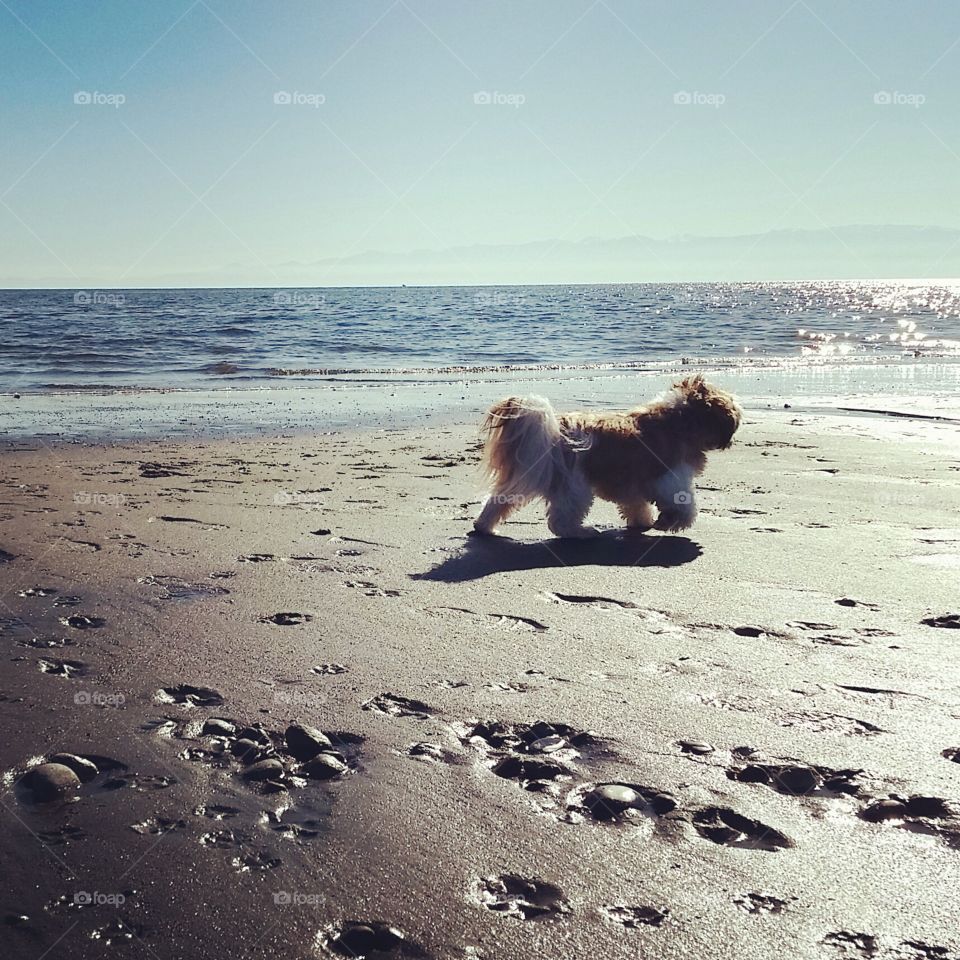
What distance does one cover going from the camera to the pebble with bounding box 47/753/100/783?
2.70 metres

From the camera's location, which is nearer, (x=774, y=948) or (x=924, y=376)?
(x=774, y=948)

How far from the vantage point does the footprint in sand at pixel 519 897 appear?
2.09 metres

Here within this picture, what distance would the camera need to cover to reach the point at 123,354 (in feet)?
76.1

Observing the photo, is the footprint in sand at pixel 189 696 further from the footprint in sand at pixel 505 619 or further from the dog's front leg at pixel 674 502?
the dog's front leg at pixel 674 502

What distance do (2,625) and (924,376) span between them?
17300 mm

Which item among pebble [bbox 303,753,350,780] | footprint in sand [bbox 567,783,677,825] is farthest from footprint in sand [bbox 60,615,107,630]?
footprint in sand [bbox 567,783,677,825]

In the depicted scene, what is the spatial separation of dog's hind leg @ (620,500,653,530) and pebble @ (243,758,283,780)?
Answer: 3856 mm

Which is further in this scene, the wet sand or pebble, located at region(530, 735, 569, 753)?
pebble, located at region(530, 735, 569, 753)

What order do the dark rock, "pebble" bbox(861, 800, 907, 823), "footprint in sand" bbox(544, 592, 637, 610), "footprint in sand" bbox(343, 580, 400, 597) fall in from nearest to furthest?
"pebble" bbox(861, 800, 907, 823)
the dark rock
"footprint in sand" bbox(544, 592, 637, 610)
"footprint in sand" bbox(343, 580, 400, 597)

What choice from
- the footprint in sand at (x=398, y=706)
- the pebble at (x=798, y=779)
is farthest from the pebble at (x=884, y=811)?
the footprint in sand at (x=398, y=706)

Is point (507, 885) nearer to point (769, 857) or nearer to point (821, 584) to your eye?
point (769, 857)

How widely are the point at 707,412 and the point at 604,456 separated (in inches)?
30.6

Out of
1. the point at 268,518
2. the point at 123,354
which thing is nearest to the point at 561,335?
the point at 123,354

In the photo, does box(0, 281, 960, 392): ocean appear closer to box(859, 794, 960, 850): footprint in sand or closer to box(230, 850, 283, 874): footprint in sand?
box(230, 850, 283, 874): footprint in sand
